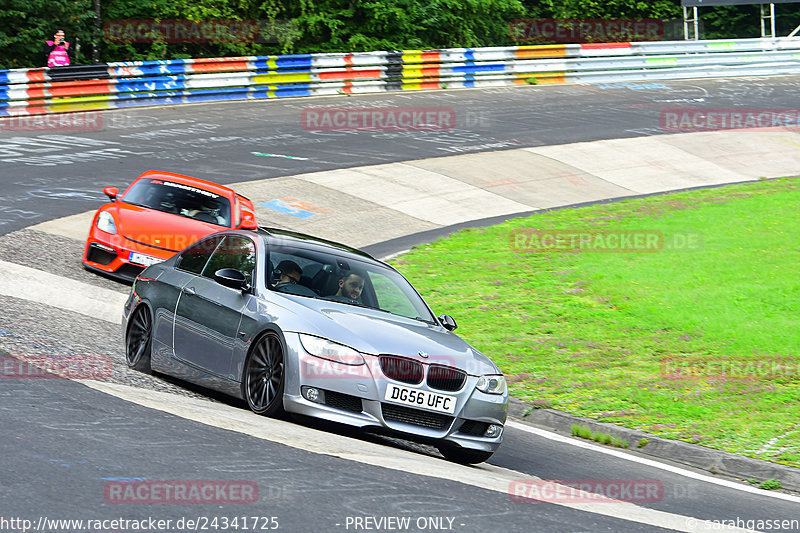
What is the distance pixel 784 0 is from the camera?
43.2 m

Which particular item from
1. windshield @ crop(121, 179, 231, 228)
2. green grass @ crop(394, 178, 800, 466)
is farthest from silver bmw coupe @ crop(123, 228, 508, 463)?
windshield @ crop(121, 179, 231, 228)

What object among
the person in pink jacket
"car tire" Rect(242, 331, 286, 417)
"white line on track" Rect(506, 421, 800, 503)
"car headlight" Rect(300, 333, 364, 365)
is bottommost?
"white line on track" Rect(506, 421, 800, 503)

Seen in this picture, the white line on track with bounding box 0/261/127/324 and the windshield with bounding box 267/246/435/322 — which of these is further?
the white line on track with bounding box 0/261/127/324

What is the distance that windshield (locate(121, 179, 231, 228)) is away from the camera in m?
14.2

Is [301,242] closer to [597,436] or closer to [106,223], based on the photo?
[597,436]

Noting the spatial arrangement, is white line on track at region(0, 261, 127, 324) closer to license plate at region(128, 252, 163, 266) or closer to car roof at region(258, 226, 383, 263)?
license plate at region(128, 252, 163, 266)

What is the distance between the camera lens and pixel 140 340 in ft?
30.9

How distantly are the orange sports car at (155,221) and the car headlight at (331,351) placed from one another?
6.25 metres

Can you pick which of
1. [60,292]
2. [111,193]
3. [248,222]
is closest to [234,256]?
[60,292]

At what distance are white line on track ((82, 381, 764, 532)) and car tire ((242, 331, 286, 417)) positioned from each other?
0.10 m

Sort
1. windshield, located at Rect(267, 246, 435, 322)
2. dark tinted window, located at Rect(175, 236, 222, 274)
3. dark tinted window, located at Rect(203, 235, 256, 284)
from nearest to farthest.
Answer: windshield, located at Rect(267, 246, 435, 322), dark tinted window, located at Rect(203, 235, 256, 284), dark tinted window, located at Rect(175, 236, 222, 274)

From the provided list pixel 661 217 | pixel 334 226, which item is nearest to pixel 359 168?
pixel 334 226

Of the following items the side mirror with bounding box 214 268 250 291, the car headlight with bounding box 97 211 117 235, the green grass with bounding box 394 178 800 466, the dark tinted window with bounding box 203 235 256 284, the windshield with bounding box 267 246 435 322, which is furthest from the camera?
the car headlight with bounding box 97 211 117 235

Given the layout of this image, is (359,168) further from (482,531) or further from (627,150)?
(482,531)
